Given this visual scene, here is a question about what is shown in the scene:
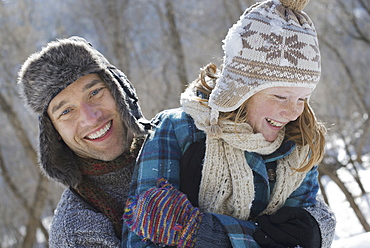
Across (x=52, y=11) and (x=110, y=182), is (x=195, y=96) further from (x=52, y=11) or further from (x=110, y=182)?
(x=52, y=11)

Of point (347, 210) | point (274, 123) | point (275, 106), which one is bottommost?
point (347, 210)

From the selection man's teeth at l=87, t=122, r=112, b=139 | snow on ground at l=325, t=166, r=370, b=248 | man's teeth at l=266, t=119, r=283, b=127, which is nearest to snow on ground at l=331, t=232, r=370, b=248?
man's teeth at l=266, t=119, r=283, b=127

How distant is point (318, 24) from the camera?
29.3ft

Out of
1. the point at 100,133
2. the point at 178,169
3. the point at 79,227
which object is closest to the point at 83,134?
the point at 100,133

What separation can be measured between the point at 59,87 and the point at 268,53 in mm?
1172

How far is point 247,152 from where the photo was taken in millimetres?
2107

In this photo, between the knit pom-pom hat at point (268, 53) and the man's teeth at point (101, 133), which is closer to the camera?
the knit pom-pom hat at point (268, 53)

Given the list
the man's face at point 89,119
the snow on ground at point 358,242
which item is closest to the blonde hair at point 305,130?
the man's face at point 89,119

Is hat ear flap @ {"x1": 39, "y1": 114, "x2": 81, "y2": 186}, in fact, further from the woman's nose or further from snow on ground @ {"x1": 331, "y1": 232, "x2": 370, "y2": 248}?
snow on ground @ {"x1": 331, "y1": 232, "x2": 370, "y2": 248}

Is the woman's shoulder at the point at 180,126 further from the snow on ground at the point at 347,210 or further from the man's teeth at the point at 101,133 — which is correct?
the snow on ground at the point at 347,210

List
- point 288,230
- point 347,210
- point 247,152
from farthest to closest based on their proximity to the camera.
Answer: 1. point 347,210
2. point 247,152
3. point 288,230

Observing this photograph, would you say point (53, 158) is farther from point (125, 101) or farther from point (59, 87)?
point (125, 101)

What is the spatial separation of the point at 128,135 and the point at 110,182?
31cm

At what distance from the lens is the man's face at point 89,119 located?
2.32m
